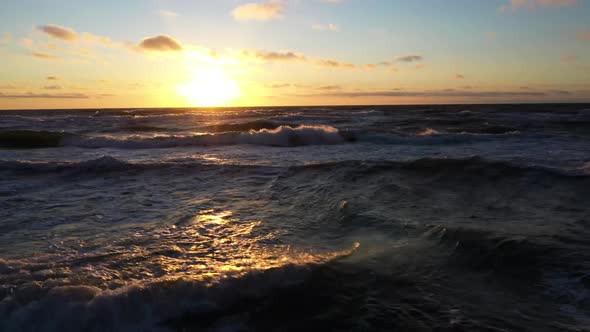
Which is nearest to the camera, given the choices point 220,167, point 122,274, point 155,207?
point 122,274

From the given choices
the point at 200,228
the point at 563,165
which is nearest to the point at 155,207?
the point at 200,228

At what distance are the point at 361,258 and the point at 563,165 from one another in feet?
26.0

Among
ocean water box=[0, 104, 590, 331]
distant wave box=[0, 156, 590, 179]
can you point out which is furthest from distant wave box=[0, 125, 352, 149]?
ocean water box=[0, 104, 590, 331]

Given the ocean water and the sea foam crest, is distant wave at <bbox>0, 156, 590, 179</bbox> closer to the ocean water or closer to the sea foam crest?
the ocean water

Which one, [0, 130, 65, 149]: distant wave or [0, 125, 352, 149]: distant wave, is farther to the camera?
[0, 130, 65, 149]: distant wave

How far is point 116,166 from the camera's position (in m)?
10.8

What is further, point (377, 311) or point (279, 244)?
point (279, 244)

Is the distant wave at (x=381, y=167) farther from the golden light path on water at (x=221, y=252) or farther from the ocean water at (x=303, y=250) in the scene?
the golden light path on water at (x=221, y=252)

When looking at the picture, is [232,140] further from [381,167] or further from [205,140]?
[381,167]

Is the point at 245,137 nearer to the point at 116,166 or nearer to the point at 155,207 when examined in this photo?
the point at 116,166

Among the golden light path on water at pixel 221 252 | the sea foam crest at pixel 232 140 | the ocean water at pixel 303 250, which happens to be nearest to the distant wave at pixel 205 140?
the sea foam crest at pixel 232 140

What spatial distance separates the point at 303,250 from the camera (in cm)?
439

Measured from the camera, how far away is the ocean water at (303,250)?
310 centimetres

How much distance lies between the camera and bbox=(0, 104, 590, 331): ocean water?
10.2 feet
